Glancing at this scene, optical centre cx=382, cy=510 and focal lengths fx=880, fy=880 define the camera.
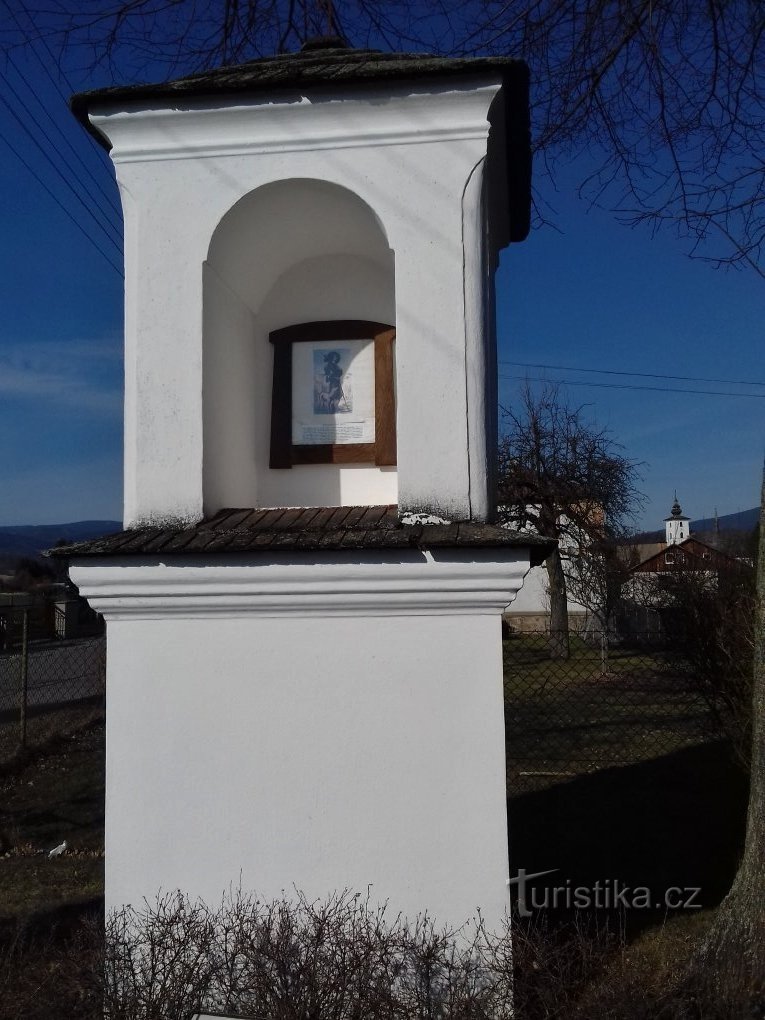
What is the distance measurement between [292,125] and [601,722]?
8.37m

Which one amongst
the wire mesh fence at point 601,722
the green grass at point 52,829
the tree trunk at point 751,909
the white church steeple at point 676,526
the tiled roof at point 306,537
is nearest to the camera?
the tiled roof at point 306,537

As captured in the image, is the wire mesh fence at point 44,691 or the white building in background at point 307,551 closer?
the white building in background at point 307,551

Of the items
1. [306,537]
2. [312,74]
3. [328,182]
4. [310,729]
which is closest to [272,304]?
[328,182]

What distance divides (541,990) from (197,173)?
2991 millimetres

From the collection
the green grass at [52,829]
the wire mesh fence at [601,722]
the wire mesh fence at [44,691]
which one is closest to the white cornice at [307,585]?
the green grass at [52,829]

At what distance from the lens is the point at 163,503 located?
3230 millimetres

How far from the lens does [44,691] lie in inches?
580

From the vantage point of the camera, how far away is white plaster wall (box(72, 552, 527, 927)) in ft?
9.30

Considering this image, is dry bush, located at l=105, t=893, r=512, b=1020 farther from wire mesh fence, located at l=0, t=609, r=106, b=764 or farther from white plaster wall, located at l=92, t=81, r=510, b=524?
wire mesh fence, located at l=0, t=609, r=106, b=764

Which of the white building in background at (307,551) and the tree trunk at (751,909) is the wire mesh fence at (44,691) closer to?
the white building in background at (307,551)

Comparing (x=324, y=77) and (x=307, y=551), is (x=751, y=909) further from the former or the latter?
(x=324, y=77)

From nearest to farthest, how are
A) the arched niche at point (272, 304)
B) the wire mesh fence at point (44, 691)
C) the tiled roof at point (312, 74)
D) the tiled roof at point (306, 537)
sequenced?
the tiled roof at point (306, 537) < the tiled roof at point (312, 74) < the arched niche at point (272, 304) < the wire mesh fence at point (44, 691)

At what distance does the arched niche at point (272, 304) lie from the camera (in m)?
3.39

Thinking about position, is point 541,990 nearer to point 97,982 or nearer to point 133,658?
point 97,982
